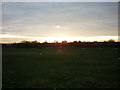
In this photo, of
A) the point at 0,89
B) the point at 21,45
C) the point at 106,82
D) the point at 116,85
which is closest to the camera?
the point at 0,89

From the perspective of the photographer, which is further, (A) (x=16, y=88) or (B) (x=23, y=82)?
(B) (x=23, y=82)

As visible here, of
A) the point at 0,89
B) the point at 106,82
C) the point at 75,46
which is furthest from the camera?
the point at 75,46

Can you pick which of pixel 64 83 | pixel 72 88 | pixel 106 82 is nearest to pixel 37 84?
pixel 64 83

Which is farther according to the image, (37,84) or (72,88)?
(37,84)

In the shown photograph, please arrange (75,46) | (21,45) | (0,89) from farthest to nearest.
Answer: (21,45)
(75,46)
(0,89)

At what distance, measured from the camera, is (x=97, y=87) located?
5359 mm

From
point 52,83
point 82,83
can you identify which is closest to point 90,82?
point 82,83

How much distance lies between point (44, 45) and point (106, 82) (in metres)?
38.6

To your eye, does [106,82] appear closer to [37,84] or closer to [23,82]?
[37,84]

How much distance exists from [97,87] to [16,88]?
A: 321 centimetres

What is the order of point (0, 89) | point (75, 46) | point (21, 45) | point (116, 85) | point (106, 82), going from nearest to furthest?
point (0, 89) < point (116, 85) < point (106, 82) < point (75, 46) < point (21, 45)

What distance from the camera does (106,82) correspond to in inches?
235

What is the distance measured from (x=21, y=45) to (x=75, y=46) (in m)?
16.9

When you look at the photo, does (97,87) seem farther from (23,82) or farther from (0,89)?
(0,89)
